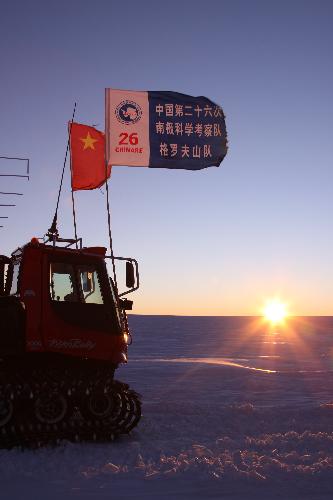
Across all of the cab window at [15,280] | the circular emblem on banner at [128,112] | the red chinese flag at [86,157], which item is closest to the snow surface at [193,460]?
the cab window at [15,280]

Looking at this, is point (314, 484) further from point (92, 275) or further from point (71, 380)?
point (92, 275)

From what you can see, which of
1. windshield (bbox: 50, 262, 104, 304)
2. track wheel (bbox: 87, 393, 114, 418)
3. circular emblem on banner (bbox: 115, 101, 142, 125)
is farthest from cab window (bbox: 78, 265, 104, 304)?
circular emblem on banner (bbox: 115, 101, 142, 125)

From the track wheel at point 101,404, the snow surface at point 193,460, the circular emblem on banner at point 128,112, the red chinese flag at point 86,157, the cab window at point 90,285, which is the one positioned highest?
the circular emblem on banner at point 128,112

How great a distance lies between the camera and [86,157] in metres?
16.3

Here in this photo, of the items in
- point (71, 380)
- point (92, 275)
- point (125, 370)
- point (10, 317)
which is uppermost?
point (92, 275)

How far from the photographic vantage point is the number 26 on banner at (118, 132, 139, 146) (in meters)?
15.2

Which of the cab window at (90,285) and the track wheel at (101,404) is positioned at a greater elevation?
the cab window at (90,285)

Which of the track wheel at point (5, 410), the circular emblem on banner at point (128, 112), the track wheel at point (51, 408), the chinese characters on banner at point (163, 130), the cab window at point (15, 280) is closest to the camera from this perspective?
the track wheel at point (5, 410)

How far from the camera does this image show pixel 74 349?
10.2 meters

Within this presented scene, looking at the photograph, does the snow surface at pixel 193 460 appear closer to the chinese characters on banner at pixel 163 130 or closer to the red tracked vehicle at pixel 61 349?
the red tracked vehicle at pixel 61 349

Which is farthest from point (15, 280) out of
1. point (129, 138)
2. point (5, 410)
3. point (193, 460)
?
point (129, 138)

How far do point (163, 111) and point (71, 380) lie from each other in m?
8.28

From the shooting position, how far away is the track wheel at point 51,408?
996 cm

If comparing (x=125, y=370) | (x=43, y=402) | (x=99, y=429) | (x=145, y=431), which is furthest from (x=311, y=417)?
(x=125, y=370)
